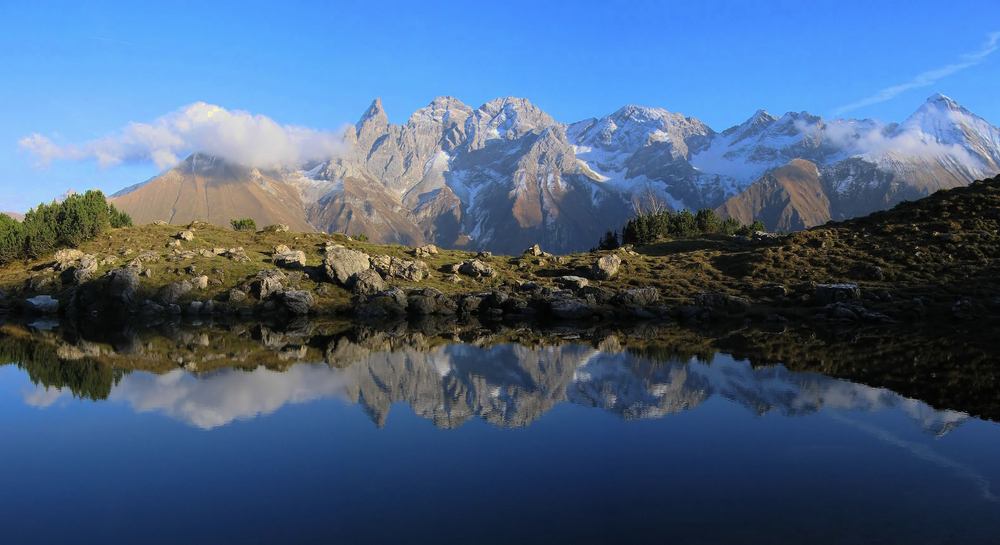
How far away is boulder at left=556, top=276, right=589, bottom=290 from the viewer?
3079 inches

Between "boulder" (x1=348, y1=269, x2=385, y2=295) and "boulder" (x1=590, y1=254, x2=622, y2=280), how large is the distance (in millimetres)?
29608

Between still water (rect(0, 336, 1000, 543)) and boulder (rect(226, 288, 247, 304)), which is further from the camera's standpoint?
boulder (rect(226, 288, 247, 304))

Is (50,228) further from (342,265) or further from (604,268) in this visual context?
(604,268)

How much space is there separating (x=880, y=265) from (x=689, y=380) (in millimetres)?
54602

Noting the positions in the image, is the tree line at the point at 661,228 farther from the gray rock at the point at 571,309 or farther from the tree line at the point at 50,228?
the tree line at the point at 50,228

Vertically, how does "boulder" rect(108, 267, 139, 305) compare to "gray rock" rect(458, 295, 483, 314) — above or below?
above

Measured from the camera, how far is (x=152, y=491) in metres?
18.3

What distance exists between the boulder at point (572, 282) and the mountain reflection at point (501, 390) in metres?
37.1

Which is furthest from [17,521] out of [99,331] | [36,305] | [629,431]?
[36,305]

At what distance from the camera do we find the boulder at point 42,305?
73.9 metres

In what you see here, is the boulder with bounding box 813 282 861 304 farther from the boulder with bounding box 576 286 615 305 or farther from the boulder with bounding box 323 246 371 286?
the boulder with bounding box 323 246 371 286

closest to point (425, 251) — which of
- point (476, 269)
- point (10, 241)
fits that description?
point (476, 269)

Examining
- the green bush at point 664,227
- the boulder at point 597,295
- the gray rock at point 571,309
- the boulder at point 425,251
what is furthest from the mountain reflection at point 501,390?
the green bush at point 664,227

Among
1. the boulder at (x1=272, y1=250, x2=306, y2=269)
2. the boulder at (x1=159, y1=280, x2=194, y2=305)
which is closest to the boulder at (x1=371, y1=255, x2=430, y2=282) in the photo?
the boulder at (x1=272, y1=250, x2=306, y2=269)
